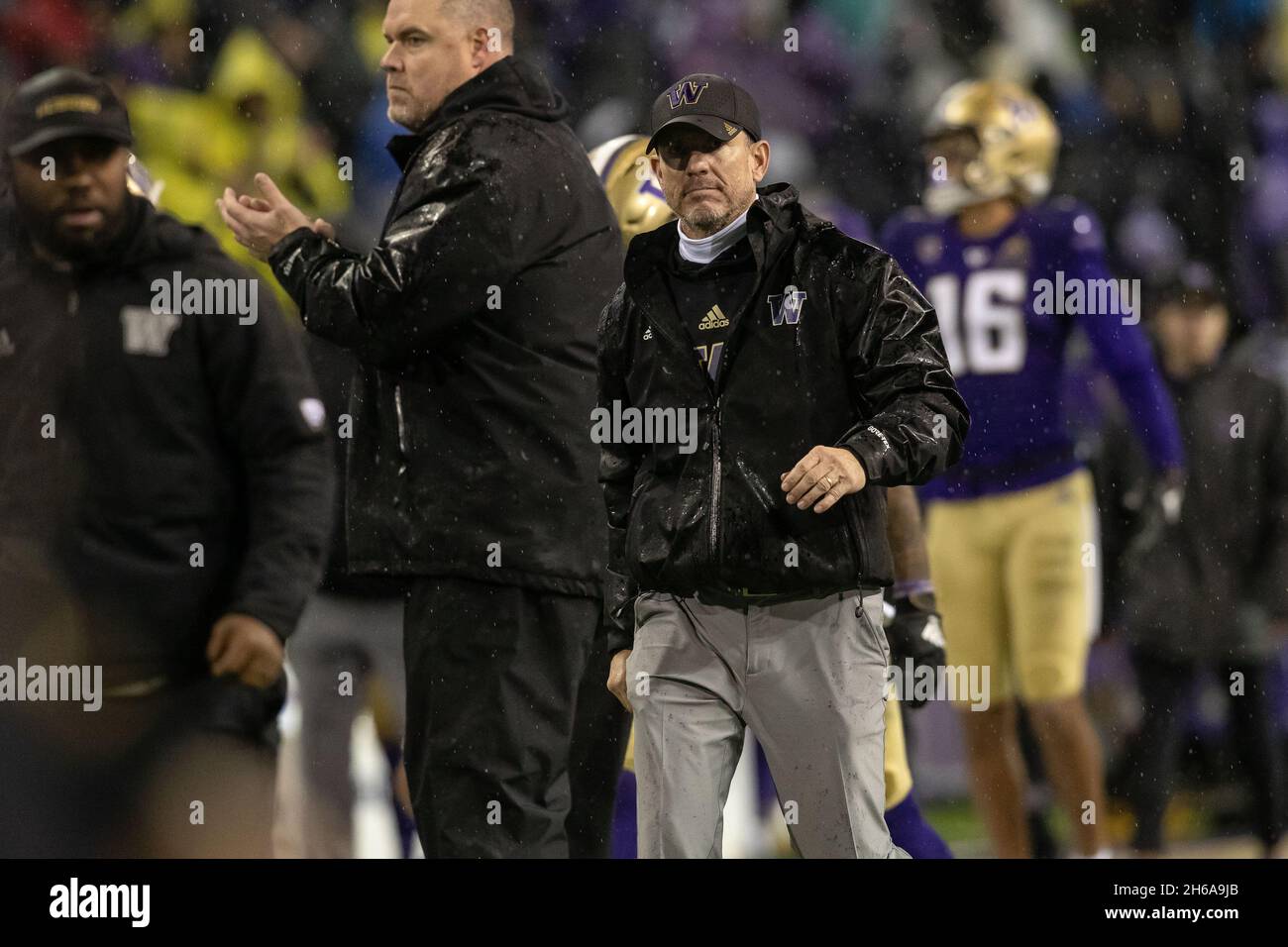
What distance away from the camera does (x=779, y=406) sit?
10.3 ft

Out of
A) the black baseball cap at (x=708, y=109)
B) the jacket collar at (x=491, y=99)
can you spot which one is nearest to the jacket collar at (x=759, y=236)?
the black baseball cap at (x=708, y=109)

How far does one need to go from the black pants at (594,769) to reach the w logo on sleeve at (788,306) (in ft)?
3.36

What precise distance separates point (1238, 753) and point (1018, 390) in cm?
101

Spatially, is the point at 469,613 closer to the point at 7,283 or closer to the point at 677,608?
the point at 677,608

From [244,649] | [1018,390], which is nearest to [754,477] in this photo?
[244,649]

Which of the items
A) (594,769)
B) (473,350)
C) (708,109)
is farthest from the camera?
(594,769)

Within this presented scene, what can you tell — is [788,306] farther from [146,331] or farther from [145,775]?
[145,775]

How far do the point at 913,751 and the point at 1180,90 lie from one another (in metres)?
1.73

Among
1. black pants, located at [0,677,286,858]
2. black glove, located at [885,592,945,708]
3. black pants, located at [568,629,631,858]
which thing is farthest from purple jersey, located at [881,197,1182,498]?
black pants, located at [0,677,286,858]

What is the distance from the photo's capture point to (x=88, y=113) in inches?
158

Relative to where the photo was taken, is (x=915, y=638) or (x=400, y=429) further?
(x=915, y=638)

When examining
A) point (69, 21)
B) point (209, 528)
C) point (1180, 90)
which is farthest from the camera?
point (1180, 90)

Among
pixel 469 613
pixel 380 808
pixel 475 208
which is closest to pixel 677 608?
pixel 469 613

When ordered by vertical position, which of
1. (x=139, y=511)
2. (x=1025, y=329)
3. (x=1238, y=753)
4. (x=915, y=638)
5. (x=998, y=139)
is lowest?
(x=1238, y=753)
